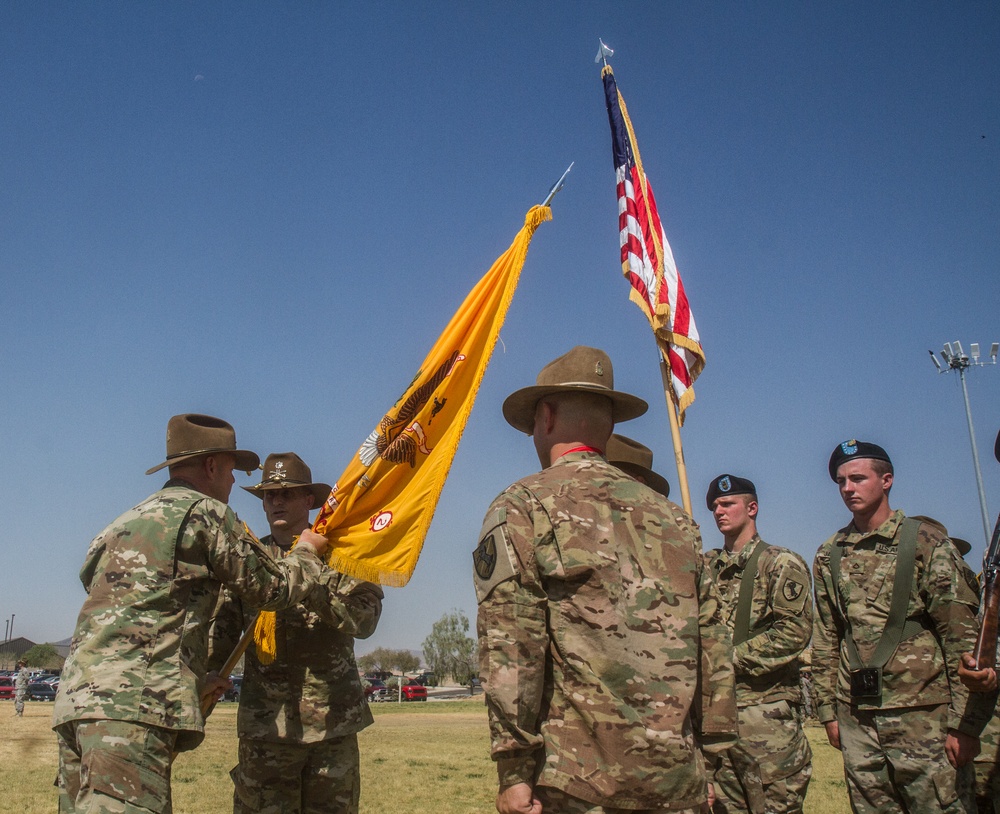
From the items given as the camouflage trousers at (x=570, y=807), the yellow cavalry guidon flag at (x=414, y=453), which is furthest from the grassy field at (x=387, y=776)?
the camouflage trousers at (x=570, y=807)

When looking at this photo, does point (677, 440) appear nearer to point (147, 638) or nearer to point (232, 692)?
point (147, 638)

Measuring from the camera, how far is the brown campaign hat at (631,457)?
6141 mm

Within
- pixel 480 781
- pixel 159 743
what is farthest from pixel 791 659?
pixel 480 781

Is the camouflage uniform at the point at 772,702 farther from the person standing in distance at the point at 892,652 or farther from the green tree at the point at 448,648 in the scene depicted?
the green tree at the point at 448,648

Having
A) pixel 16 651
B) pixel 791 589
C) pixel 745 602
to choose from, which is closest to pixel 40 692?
pixel 745 602

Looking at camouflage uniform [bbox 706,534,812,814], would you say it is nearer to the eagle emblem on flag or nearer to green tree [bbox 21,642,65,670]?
the eagle emblem on flag

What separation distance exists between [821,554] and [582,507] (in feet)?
12.6

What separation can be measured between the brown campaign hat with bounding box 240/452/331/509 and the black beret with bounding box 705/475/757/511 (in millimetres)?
3367

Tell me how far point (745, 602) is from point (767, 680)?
A: 615 mm

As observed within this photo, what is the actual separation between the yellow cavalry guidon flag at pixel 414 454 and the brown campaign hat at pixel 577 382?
1676 mm

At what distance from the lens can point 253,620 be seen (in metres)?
5.50

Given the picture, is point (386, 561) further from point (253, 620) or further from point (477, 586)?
point (477, 586)

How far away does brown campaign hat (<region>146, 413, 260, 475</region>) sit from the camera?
521cm

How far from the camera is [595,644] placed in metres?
3.40
